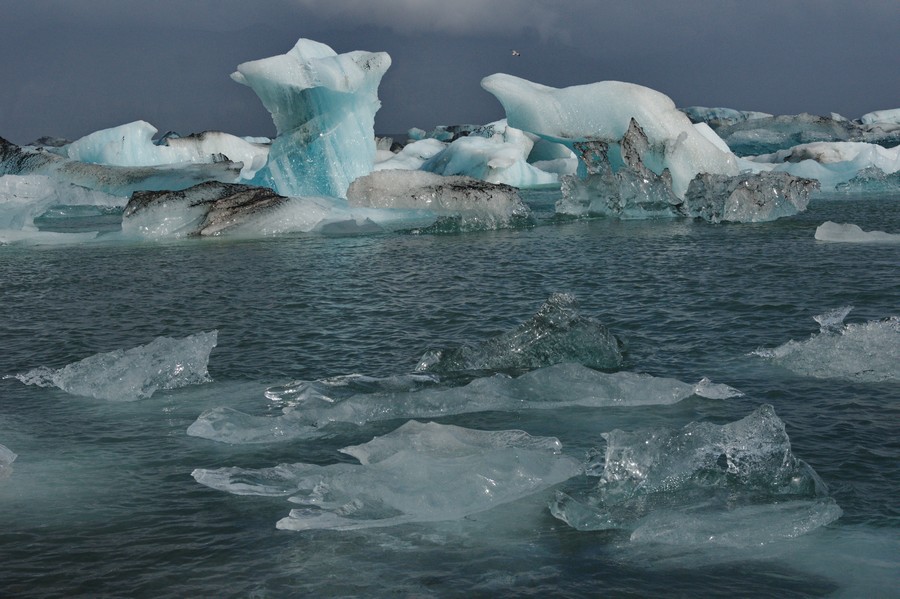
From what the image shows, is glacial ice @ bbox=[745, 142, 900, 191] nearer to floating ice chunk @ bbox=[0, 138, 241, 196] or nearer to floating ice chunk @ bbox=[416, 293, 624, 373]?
floating ice chunk @ bbox=[0, 138, 241, 196]

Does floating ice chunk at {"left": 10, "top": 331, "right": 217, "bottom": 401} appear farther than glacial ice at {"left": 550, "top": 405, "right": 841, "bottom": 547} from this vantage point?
Yes

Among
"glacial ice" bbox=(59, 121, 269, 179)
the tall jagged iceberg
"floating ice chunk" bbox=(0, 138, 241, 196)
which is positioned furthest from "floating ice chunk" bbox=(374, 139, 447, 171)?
the tall jagged iceberg

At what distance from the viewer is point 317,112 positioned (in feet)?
97.1

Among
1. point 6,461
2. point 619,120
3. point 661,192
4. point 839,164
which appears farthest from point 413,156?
point 6,461

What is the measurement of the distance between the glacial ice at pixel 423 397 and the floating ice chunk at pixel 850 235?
42.6 feet

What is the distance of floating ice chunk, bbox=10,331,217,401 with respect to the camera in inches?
377

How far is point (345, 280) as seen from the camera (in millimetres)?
16969

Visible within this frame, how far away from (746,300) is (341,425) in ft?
24.2

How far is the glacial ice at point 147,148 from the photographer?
4444cm

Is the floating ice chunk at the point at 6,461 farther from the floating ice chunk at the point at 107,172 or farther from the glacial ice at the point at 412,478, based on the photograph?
the floating ice chunk at the point at 107,172

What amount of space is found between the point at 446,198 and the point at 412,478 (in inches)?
781

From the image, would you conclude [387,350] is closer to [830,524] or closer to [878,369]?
[878,369]

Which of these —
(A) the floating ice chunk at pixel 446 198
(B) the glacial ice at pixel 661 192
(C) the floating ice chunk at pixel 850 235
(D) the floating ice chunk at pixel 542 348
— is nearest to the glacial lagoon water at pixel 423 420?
(D) the floating ice chunk at pixel 542 348

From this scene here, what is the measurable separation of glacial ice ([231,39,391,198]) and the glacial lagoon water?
10629 mm
